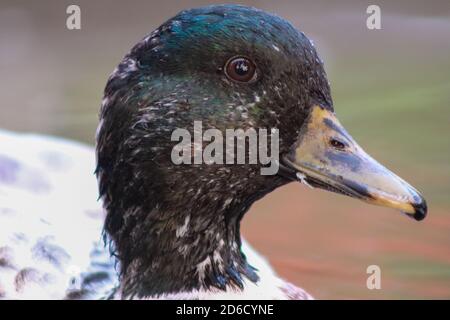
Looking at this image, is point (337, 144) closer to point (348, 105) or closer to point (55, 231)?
point (348, 105)

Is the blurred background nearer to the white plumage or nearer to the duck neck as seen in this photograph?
the white plumage

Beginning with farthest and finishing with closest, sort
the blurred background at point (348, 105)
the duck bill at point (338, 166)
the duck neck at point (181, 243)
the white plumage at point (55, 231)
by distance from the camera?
the blurred background at point (348, 105) → the white plumage at point (55, 231) → the duck neck at point (181, 243) → the duck bill at point (338, 166)

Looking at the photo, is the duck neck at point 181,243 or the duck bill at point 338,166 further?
the duck neck at point 181,243

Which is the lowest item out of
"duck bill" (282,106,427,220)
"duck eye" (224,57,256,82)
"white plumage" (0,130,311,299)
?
"white plumage" (0,130,311,299)

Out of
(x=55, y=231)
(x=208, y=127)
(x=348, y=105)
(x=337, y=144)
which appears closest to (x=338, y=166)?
(x=337, y=144)

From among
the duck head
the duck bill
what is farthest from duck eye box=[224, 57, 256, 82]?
the duck bill

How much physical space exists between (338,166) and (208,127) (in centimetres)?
28

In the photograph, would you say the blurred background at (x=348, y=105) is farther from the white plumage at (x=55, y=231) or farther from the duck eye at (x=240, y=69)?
the duck eye at (x=240, y=69)

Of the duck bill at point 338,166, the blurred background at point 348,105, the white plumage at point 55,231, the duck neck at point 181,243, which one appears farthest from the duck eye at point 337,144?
the blurred background at point 348,105

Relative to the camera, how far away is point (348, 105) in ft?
7.76

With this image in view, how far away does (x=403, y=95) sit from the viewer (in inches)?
93.4

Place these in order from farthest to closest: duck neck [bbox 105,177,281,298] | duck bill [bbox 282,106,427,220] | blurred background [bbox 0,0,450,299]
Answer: blurred background [bbox 0,0,450,299] → duck neck [bbox 105,177,281,298] → duck bill [bbox 282,106,427,220]

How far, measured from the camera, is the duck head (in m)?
1.70

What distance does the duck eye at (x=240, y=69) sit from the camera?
169cm
